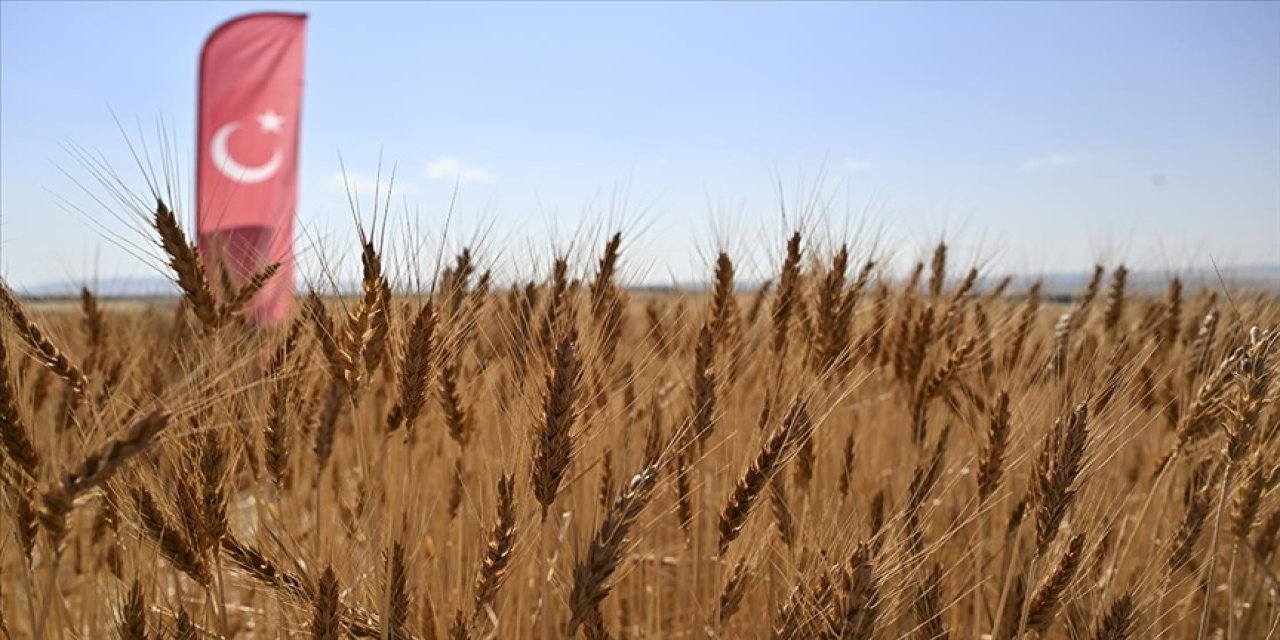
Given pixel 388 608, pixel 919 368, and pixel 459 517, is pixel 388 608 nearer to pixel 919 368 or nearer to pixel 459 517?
pixel 459 517

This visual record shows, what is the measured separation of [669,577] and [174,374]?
6.53 ft

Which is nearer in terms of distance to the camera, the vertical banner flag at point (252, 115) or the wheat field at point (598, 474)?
the wheat field at point (598, 474)

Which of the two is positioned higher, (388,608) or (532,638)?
(388,608)

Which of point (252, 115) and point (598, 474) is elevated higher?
point (252, 115)

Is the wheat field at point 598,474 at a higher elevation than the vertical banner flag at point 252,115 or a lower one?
lower

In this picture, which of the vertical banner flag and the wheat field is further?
the vertical banner flag

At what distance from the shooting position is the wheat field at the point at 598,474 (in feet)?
4.21

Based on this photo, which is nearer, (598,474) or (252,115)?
(598,474)

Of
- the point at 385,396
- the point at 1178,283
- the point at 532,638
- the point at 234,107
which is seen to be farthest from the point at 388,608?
the point at 234,107

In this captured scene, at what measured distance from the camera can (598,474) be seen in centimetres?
163

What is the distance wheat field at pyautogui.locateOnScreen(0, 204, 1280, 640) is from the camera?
1.28m

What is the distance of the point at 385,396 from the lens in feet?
12.6

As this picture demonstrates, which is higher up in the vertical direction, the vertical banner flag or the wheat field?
the vertical banner flag

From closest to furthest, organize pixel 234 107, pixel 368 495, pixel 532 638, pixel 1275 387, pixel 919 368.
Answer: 1. pixel 368 495
2. pixel 1275 387
3. pixel 532 638
4. pixel 919 368
5. pixel 234 107
